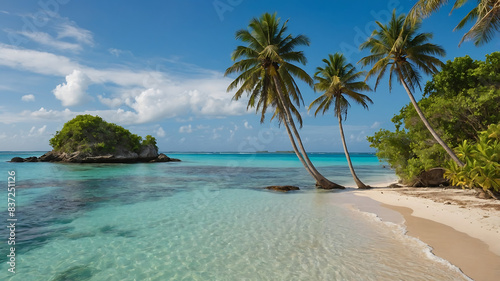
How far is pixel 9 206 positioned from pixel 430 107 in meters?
22.5

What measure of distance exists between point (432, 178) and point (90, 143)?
54565 millimetres

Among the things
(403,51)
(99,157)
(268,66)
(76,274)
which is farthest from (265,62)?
(99,157)

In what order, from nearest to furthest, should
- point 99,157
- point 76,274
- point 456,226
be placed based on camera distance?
1. point 76,274
2. point 456,226
3. point 99,157

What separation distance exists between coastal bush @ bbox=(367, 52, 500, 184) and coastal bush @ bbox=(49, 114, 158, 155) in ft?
167

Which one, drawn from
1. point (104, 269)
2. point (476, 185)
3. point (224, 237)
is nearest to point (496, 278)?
point (224, 237)

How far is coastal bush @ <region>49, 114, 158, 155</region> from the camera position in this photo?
49.4 meters

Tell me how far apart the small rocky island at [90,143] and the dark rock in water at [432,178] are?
170ft

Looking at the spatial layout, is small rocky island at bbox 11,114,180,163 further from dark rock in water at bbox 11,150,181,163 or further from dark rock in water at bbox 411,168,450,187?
dark rock in water at bbox 411,168,450,187

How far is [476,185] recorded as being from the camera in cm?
1082

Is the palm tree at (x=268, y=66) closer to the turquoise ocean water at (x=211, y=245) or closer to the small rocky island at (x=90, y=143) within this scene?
the turquoise ocean water at (x=211, y=245)

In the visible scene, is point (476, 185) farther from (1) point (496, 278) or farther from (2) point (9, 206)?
(2) point (9, 206)

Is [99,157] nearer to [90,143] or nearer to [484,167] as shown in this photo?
[90,143]

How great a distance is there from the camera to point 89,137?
166 ft

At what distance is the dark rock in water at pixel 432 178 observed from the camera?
17.0 m
